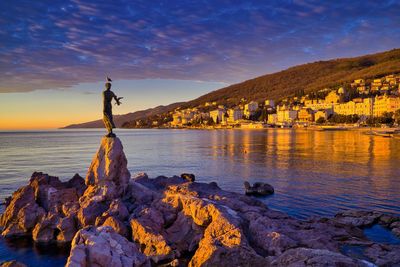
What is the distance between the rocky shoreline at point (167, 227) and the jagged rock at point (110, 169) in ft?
0.15

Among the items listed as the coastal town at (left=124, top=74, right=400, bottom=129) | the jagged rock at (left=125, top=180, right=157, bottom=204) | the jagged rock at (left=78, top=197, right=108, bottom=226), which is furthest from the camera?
the coastal town at (left=124, top=74, right=400, bottom=129)

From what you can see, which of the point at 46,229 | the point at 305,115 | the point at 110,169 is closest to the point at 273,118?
the point at 305,115

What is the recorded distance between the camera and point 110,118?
1753 cm

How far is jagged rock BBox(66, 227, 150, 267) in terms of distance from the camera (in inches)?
320

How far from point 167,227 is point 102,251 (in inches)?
211

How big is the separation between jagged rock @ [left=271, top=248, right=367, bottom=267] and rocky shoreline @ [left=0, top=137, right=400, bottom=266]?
0.8 inches

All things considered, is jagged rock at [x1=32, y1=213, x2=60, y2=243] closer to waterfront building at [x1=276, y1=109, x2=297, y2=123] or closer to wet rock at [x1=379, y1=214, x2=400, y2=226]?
wet rock at [x1=379, y1=214, x2=400, y2=226]

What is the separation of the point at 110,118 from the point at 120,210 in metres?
5.28

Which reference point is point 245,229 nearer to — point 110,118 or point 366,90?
point 110,118

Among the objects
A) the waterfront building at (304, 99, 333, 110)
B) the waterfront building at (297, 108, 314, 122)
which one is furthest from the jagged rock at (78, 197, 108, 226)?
the waterfront building at (304, 99, 333, 110)

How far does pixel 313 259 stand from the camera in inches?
292

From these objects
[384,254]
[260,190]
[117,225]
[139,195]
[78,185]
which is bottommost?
[260,190]

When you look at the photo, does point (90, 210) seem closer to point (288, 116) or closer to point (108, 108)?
point (108, 108)

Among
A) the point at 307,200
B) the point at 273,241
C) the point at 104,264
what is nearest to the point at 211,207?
the point at 273,241
